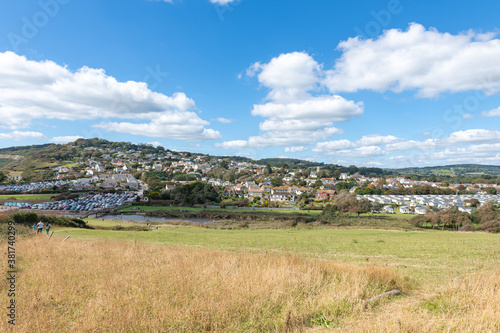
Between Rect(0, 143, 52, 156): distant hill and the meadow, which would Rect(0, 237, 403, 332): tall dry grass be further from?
Rect(0, 143, 52, 156): distant hill

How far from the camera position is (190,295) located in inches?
223

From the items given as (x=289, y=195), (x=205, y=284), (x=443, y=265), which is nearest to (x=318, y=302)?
(x=205, y=284)

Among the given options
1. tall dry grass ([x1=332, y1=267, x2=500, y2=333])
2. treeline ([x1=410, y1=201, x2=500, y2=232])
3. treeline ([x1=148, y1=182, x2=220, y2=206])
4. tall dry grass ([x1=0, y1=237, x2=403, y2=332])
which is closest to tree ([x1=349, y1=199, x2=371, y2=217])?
treeline ([x1=410, y1=201, x2=500, y2=232])

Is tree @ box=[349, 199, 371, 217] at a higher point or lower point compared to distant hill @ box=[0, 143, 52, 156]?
lower

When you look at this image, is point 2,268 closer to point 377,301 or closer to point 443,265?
point 377,301

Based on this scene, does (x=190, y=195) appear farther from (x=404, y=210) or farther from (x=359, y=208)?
(x=404, y=210)

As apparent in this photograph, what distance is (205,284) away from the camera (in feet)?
20.4

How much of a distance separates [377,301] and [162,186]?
107m

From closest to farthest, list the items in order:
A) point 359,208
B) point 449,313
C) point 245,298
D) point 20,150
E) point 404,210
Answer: point 449,313, point 245,298, point 359,208, point 404,210, point 20,150

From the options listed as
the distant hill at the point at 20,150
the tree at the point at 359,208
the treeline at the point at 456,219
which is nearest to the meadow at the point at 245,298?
the treeline at the point at 456,219

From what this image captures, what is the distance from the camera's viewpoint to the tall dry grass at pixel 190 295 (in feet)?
15.2

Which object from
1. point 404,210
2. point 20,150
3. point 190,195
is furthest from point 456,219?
point 20,150

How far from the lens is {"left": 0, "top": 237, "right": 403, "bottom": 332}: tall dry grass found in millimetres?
4641

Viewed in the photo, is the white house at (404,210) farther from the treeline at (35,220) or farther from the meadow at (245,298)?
the treeline at (35,220)
